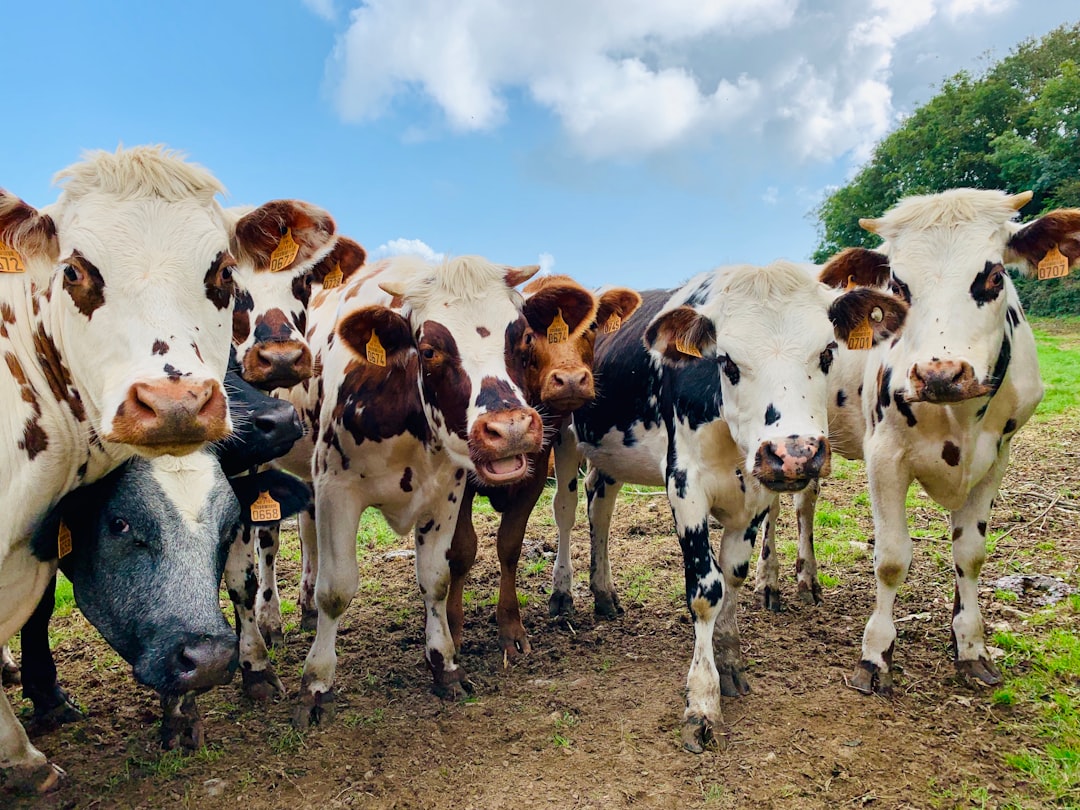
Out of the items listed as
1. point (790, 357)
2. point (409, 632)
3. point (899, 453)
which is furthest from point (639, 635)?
point (790, 357)

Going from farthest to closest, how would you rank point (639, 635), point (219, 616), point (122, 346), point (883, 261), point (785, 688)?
1. point (639, 635)
2. point (883, 261)
3. point (785, 688)
4. point (219, 616)
5. point (122, 346)

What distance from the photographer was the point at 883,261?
4.73 meters

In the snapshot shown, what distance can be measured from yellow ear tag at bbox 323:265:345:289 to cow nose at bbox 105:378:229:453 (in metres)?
2.82

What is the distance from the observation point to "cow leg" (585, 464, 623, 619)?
589 centimetres

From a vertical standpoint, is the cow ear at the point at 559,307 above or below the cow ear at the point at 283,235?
below

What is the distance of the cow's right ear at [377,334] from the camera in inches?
157

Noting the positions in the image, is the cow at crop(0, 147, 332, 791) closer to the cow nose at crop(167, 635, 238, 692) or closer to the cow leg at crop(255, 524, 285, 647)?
the cow nose at crop(167, 635, 238, 692)

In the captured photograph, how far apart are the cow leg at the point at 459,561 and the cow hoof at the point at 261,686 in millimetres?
1138

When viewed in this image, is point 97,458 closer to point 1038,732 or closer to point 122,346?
point 122,346

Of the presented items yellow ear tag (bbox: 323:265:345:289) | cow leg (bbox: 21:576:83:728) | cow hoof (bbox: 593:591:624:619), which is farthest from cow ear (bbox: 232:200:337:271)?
cow hoof (bbox: 593:591:624:619)

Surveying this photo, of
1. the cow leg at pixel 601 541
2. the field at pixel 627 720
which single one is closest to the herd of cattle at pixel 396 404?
the field at pixel 627 720

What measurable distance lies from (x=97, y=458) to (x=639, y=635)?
12.3 feet

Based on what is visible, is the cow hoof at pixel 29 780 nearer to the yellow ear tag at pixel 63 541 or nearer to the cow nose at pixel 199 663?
the yellow ear tag at pixel 63 541

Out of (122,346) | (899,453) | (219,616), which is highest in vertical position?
(122,346)
